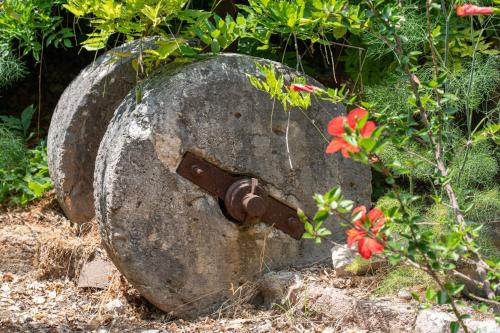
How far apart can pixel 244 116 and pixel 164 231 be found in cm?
64

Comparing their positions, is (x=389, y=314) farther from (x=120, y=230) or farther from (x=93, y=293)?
(x=93, y=293)

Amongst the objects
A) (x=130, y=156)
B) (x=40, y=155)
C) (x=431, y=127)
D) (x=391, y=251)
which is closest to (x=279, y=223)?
(x=130, y=156)

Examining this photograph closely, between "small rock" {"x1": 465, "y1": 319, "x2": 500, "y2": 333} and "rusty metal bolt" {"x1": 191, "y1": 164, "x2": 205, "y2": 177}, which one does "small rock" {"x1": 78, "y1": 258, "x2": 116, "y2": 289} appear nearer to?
"rusty metal bolt" {"x1": 191, "y1": 164, "x2": 205, "y2": 177}

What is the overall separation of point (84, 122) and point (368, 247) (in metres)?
2.65

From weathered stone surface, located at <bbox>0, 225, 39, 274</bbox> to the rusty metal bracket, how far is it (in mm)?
1325

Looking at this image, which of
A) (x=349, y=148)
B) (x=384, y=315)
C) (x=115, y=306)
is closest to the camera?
(x=349, y=148)

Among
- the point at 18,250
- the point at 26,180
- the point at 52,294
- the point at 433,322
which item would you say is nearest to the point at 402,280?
the point at 433,322

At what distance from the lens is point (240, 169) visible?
3.88m

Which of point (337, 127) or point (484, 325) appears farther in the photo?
point (484, 325)

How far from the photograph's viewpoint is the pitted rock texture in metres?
4.54

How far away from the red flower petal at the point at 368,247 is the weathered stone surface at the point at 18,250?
9.17ft

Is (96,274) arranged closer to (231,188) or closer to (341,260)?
(231,188)

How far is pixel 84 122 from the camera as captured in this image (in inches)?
179

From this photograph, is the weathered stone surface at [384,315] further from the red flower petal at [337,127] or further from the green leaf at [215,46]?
the red flower petal at [337,127]
